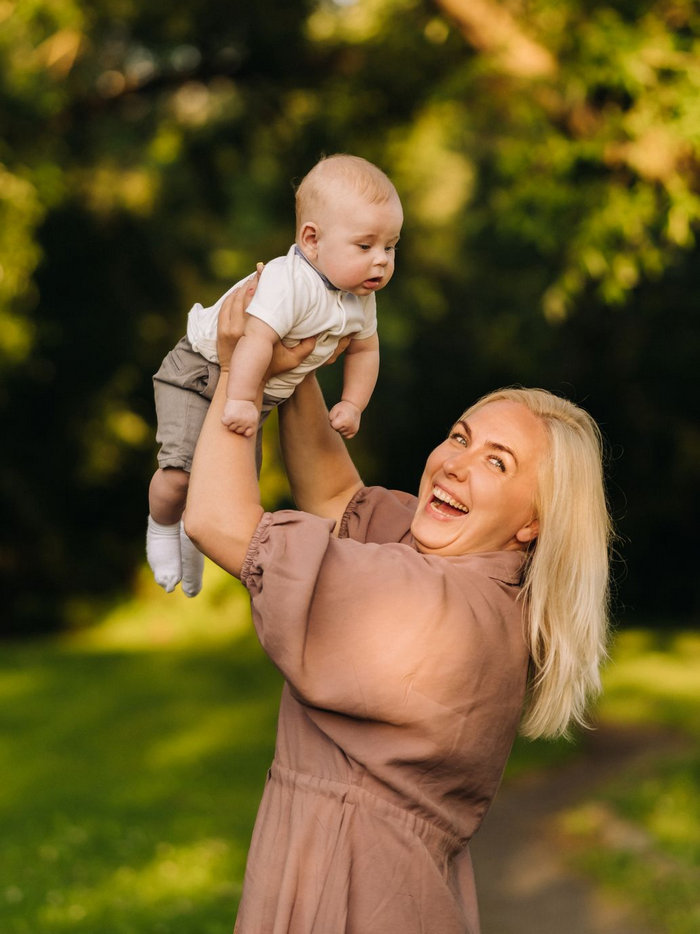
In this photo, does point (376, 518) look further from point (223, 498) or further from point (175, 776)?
point (175, 776)

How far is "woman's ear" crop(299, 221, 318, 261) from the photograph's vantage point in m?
2.23

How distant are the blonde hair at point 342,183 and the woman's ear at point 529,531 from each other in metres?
0.66

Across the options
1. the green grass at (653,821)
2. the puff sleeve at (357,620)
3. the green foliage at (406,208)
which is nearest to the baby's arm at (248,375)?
the puff sleeve at (357,620)

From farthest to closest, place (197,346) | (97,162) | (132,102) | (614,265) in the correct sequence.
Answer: (97,162) < (132,102) < (614,265) < (197,346)

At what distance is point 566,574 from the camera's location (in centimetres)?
225

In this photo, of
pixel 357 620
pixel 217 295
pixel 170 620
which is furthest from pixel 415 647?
pixel 170 620

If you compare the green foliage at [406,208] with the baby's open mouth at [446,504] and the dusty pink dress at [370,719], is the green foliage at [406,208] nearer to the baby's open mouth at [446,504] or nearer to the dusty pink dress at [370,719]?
the baby's open mouth at [446,504]

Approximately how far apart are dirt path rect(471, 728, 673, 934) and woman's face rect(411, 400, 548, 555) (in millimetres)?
4410

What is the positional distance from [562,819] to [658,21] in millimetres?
5037

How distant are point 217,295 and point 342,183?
12.2m

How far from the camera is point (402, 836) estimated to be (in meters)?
2.14

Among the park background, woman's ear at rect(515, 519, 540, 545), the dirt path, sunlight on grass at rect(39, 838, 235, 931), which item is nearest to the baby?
woman's ear at rect(515, 519, 540, 545)

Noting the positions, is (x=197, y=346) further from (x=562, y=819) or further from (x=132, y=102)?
(x=132, y=102)

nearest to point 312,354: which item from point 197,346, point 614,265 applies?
point 197,346
